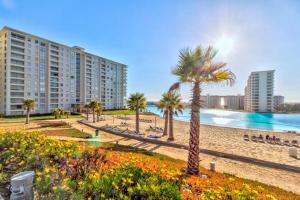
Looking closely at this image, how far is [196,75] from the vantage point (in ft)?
35.9

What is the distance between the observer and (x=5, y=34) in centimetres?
5681

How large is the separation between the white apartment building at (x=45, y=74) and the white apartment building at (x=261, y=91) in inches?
4156

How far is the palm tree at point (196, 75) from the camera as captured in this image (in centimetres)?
1065

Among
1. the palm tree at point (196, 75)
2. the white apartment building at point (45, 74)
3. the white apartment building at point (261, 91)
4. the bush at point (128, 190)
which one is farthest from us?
the white apartment building at point (261, 91)

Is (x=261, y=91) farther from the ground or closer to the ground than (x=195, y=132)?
farther from the ground

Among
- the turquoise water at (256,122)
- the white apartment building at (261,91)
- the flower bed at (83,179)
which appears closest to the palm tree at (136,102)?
the turquoise water at (256,122)

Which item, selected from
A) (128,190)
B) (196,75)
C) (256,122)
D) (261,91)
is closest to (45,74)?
(196,75)

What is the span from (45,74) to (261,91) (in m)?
134

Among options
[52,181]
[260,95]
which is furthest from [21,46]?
[260,95]

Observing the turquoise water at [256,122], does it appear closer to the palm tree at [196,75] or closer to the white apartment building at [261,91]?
the palm tree at [196,75]

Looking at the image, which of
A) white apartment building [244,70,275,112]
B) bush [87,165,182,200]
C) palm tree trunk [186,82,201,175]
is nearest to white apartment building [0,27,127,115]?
palm tree trunk [186,82,201,175]

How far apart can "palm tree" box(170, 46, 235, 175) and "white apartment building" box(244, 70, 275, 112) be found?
429 ft

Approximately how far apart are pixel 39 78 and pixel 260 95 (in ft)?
445

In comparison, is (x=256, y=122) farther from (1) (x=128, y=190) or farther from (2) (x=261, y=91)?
(1) (x=128, y=190)
